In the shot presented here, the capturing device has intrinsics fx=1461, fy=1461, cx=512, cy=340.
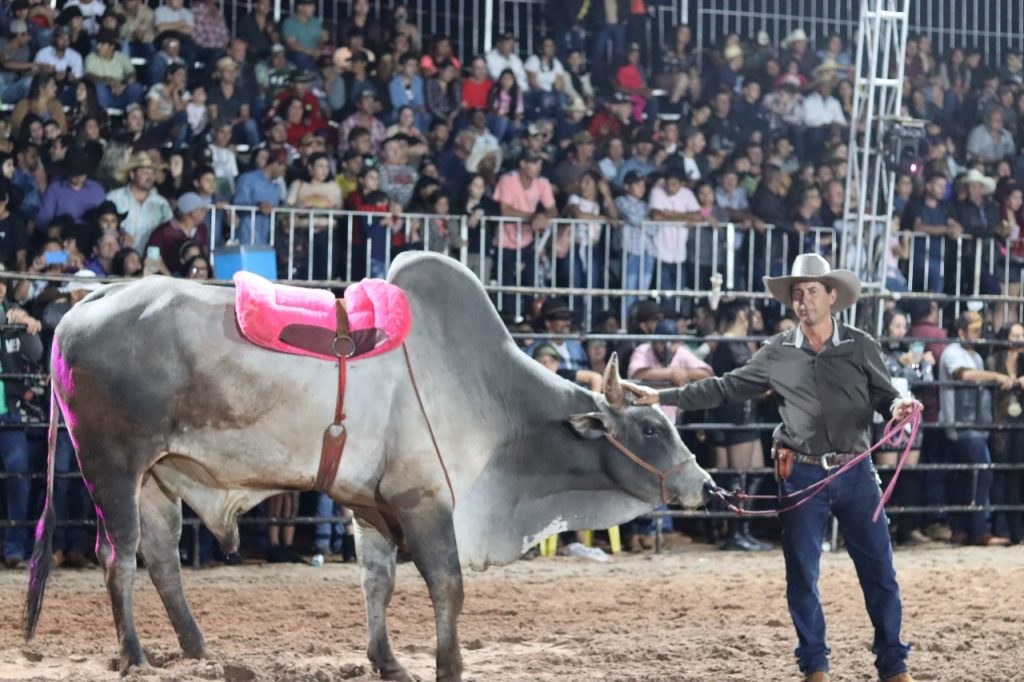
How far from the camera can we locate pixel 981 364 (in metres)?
12.4

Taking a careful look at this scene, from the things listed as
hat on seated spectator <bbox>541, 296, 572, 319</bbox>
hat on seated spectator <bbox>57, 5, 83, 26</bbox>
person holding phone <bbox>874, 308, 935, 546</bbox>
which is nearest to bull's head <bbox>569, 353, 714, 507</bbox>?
hat on seated spectator <bbox>541, 296, 572, 319</bbox>

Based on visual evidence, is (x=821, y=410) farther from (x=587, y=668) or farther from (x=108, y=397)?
(x=108, y=397)

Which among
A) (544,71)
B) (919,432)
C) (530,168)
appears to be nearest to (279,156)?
(530,168)

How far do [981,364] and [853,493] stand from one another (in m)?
6.19

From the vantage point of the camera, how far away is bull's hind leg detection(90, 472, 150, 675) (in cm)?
664

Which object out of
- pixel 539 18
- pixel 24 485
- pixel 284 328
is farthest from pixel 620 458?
pixel 539 18

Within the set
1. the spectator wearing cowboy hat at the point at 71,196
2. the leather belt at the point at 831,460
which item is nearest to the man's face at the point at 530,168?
the spectator wearing cowboy hat at the point at 71,196

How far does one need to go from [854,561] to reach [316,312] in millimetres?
2735

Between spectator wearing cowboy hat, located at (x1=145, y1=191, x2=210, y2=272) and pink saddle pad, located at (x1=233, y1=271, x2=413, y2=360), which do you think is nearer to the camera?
pink saddle pad, located at (x1=233, y1=271, x2=413, y2=360)

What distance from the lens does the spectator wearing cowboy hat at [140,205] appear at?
1216cm

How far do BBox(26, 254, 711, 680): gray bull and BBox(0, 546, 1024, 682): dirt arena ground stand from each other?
59 centimetres

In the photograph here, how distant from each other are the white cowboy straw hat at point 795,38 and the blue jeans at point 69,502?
10.4m

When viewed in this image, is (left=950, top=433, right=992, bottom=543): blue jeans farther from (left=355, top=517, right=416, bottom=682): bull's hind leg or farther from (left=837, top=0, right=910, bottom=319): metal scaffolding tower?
(left=355, top=517, right=416, bottom=682): bull's hind leg

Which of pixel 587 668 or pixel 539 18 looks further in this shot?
pixel 539 18
